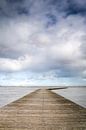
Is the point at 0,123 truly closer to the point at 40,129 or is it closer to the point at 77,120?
the point at 40,129

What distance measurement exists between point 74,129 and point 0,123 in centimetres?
229

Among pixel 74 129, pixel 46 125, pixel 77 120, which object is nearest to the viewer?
pixel 74 129

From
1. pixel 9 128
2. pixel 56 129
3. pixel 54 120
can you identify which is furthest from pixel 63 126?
pixel 9 128

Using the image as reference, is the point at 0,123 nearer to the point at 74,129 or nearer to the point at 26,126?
the point at 26,126

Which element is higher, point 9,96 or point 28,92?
point 28,92

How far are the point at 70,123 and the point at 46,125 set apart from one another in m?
0.82

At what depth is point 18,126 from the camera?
672 cm

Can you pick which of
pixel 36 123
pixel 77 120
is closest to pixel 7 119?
pixel 36 123

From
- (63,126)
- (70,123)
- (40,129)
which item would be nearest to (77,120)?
(70,123)

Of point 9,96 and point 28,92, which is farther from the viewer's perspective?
point 28,92

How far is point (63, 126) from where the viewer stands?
269 inches

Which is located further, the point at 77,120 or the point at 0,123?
the point at 77,120

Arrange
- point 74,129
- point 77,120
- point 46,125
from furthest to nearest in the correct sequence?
point 77,120 < point 46,125 < point 74,129

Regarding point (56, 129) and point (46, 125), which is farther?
point (46, 125)
